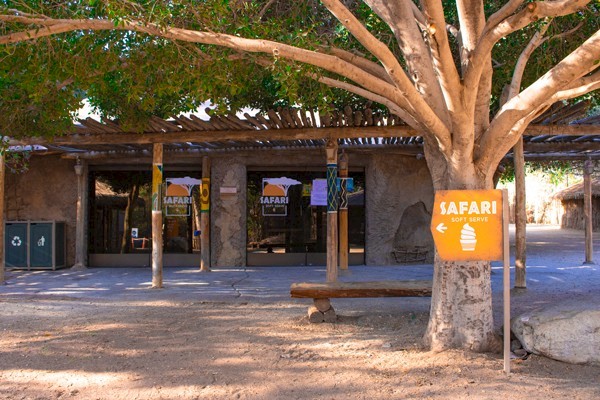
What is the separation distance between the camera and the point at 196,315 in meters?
7.32

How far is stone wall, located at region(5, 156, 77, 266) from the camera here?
13406 millimetres

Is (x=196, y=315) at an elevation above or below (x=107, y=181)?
below

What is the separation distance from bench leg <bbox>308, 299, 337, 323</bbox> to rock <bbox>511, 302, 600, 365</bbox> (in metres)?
2.36

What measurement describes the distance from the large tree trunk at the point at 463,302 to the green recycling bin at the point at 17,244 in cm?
1070

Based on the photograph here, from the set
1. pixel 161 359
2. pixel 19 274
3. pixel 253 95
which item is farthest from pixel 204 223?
pixel 161 359

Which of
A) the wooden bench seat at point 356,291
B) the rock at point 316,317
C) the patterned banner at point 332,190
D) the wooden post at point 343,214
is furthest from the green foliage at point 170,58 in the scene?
the wooden post at point 343,214

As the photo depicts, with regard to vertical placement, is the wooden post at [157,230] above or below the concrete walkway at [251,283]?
above

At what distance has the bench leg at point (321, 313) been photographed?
Result: 267 inches

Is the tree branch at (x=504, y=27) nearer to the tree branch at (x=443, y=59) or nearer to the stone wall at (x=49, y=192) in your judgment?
the tree branch at (x=443, y=59)

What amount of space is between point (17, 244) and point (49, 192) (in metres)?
1.44

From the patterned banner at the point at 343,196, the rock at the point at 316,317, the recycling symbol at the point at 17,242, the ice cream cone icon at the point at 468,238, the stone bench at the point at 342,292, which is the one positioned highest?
the patterned banner at the point at 343,196

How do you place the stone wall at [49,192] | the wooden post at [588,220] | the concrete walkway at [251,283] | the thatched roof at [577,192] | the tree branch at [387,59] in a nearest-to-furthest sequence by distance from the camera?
the tree branch at [387,59], the concrete walkway at [251,283], the wooden post at [588,220], the stone wall at [49,192], the thatched roof at [577,192]

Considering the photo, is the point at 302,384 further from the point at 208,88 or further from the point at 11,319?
the point at 11,319

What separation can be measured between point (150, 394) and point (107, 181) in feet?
33.7
